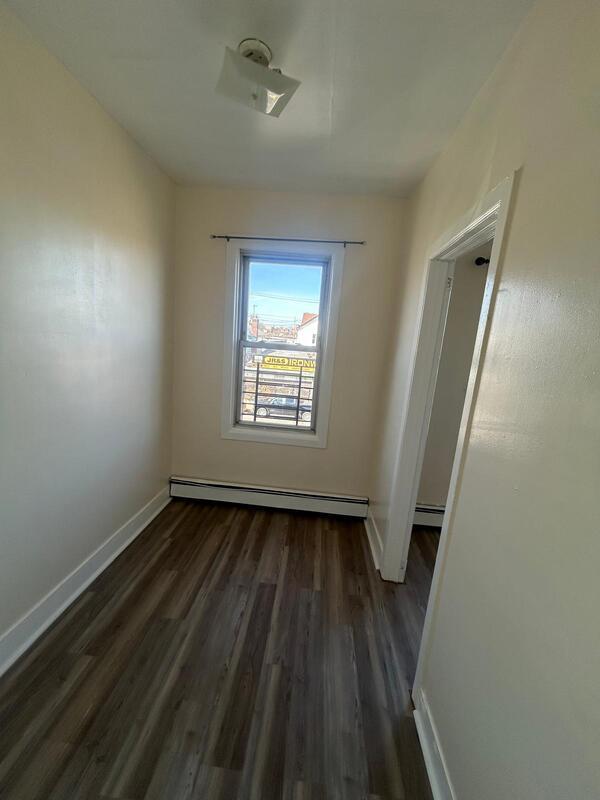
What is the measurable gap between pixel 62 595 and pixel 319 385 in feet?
6.83

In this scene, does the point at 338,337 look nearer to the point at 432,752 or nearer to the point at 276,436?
the point at 276,436

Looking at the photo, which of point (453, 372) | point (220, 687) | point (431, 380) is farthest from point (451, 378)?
point (220, 687)

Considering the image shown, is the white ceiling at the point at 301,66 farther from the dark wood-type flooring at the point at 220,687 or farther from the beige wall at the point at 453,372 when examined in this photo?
the dark wood-type flooring at the point at 220,687

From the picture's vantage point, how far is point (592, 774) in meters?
0.56

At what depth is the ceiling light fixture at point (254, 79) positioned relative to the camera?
3.70 ft

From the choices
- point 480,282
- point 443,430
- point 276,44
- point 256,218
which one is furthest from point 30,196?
point 443,430

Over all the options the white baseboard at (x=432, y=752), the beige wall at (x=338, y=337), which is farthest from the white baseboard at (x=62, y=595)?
the white baseboard at (x=432, y=752)

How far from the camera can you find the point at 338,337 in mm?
2580

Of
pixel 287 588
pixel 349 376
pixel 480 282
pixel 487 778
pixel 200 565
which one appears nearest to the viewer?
pixel 487 778

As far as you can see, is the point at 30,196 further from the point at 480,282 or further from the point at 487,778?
the point at 480,282

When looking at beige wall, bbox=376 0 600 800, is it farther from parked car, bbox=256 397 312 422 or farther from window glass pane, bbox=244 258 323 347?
parked car, bbox=256 397 312 422

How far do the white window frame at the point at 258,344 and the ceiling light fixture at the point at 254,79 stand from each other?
1.22m

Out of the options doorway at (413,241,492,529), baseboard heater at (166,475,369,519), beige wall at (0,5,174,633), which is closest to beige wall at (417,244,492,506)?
doorway at (413,241,492,529)

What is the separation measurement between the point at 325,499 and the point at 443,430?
3.76ft
